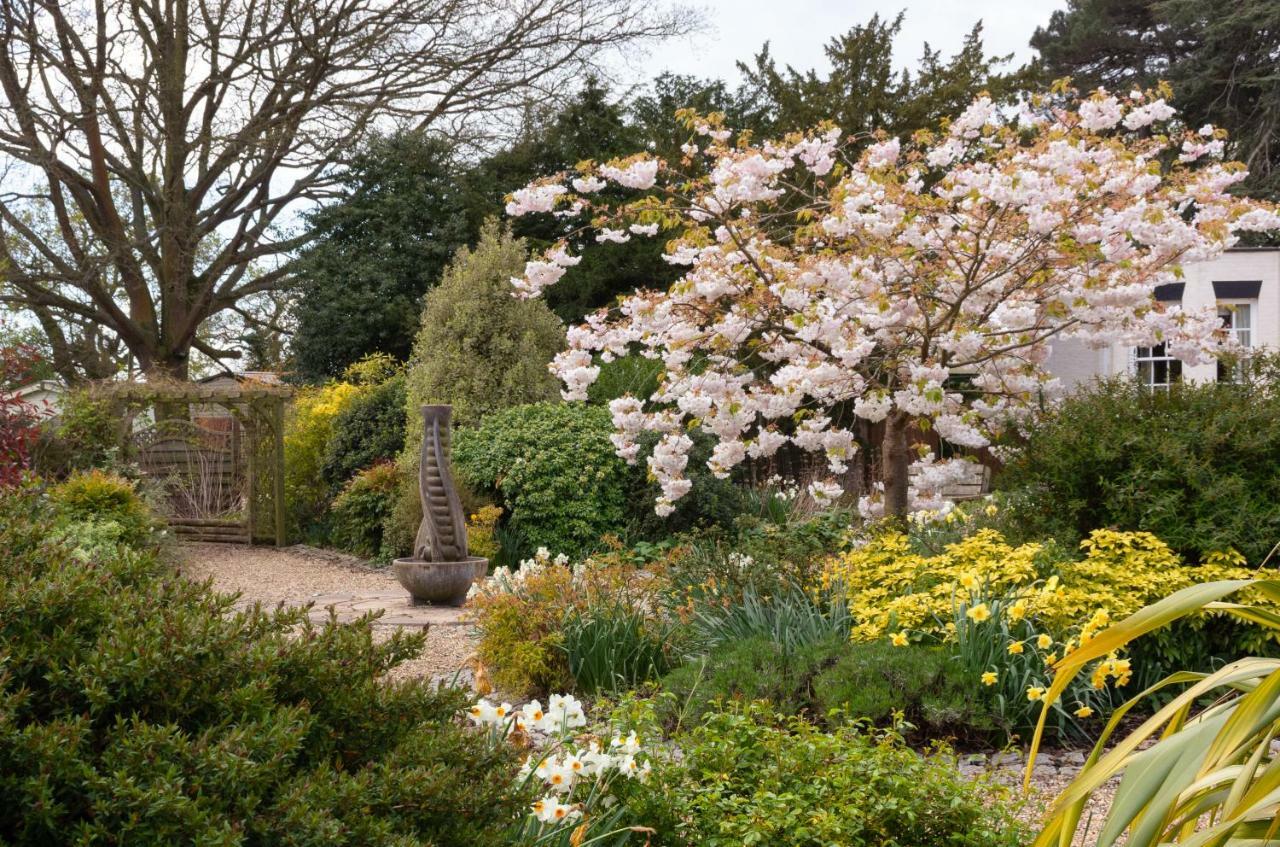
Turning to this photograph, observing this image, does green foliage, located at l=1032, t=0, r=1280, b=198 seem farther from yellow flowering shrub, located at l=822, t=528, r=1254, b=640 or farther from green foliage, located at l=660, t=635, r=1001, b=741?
green foliage, located at l=660, t=635, r=1001, b=741

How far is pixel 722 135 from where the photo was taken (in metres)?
6.70

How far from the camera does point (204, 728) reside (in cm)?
178

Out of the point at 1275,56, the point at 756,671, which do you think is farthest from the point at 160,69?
the point at 1275,56

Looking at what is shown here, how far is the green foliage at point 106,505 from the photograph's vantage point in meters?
8.45

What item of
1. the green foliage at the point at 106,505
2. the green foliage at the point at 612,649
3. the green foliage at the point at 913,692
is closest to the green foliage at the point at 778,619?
the green foliage at the point at 612,649

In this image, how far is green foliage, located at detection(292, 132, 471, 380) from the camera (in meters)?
15.6

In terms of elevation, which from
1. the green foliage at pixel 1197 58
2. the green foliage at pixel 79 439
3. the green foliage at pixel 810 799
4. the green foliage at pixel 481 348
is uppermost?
the green foliage at pixel 1197 58

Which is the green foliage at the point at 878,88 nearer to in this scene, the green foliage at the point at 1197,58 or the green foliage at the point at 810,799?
the green foliage at the point at 1197,58

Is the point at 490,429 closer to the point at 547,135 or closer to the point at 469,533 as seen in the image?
the point at 469,533

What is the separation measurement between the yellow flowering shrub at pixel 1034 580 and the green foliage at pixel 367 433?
24.5 feet

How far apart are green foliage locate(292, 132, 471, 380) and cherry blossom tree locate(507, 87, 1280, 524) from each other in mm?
9095

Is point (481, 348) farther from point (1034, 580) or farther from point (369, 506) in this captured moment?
point (1034, 580)

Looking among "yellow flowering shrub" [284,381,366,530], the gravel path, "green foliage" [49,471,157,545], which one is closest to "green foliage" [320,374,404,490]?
"yellow flowering shrub" [284,381,366,530]

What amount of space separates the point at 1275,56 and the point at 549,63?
14.1 metres
